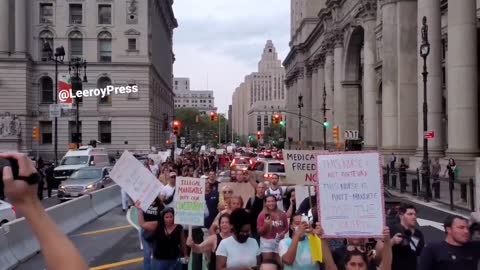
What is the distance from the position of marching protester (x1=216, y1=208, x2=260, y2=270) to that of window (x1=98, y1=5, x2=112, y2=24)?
208ft

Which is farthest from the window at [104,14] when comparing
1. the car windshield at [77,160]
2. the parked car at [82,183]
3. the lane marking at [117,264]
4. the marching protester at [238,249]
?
the marching protester at [238,249]

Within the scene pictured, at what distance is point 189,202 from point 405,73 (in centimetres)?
3346

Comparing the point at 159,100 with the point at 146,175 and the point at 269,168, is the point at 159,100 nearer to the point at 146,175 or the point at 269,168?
the point at 269,168

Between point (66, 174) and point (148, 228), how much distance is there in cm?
2482

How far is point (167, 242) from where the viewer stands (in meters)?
8.23

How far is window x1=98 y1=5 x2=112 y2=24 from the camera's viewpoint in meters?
67.1

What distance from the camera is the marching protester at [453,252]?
5859mm

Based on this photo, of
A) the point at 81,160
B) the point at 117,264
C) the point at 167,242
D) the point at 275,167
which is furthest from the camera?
the point at 81,160

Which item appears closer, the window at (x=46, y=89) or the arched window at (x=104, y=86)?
the window at (x=46, y=89)

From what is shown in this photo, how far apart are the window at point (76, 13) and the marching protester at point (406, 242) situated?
2524 inches

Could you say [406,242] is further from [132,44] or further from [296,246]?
[132,44]

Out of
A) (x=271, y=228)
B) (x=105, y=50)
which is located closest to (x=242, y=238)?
(x=271, y=228)

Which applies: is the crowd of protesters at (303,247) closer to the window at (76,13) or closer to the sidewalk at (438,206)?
the sidewalk at (438,206)

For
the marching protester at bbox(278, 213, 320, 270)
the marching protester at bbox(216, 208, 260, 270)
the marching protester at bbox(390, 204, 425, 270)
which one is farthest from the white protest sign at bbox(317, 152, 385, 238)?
the marching protester at bbox(216, 208, 260, 270)
